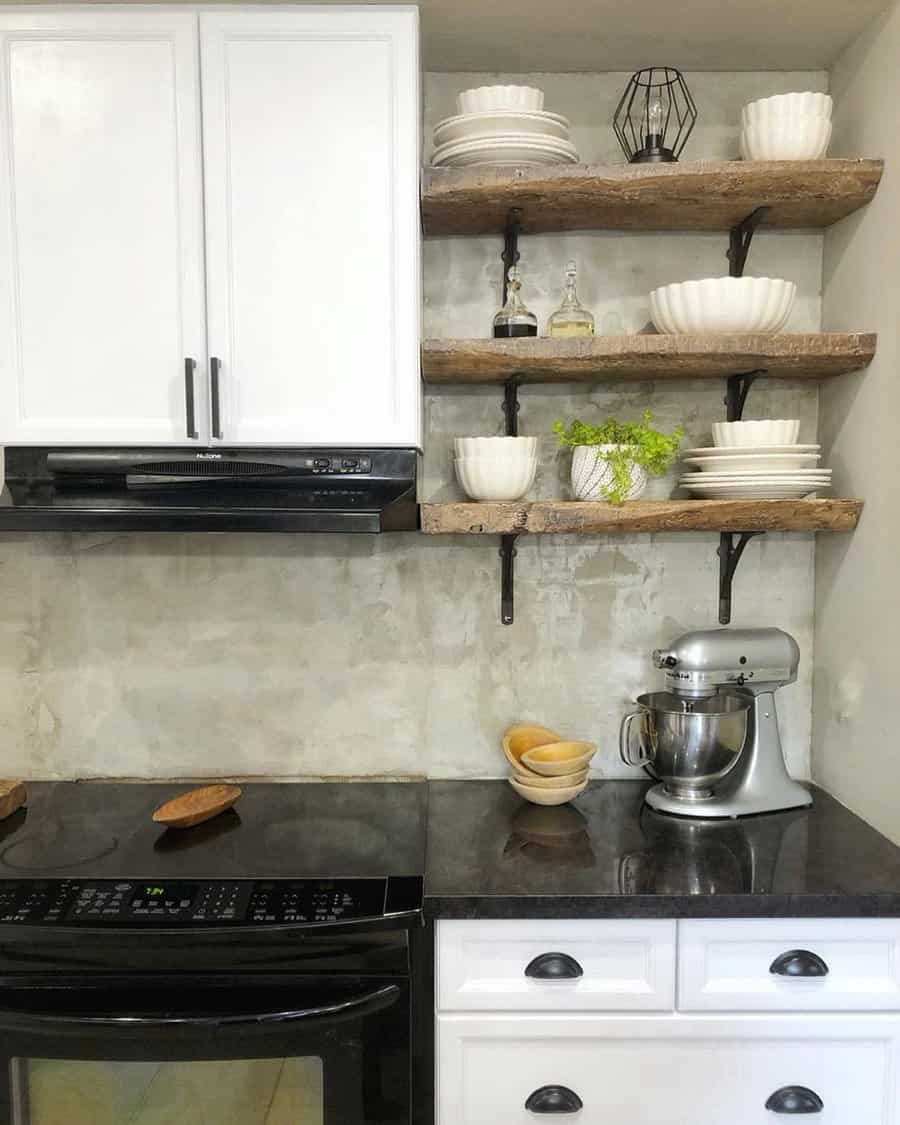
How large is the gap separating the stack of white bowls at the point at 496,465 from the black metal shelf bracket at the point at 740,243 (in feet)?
2.15

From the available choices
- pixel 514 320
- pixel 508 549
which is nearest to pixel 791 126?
pixel 514 320

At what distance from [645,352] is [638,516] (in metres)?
0.32

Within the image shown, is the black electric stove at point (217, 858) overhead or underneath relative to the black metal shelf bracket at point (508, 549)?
underneath

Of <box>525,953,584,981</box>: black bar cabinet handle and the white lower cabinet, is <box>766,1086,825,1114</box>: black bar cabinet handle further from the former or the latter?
<box>525,953,584,981</box>: black bar cabinet handle

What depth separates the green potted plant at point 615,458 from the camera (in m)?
1.82

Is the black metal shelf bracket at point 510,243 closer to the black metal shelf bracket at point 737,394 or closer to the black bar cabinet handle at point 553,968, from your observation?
the black metal shelf bracket at point 737,394

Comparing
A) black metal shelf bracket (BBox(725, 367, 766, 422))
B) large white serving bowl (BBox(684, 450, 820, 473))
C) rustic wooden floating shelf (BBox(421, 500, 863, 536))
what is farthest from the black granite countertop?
black metal shelf bracket (BBox(725, 367, 766, 422))

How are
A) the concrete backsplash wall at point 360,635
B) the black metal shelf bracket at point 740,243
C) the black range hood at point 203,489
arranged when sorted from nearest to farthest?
the black range hood at point 203,489 < the black metal shelf bracket at point 740,243 < the concrete backsplash wall at point 360,635

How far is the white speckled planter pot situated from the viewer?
6.00ft

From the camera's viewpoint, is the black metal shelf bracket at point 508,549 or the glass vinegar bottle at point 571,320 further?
the black metal shelf bracket at point 508,549

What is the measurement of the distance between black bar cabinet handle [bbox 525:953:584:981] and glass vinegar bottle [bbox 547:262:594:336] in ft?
3.85

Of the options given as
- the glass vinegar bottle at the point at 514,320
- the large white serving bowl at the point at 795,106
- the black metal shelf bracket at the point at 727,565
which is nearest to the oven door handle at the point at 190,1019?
the black metal shelf bracket at the point at 727,565

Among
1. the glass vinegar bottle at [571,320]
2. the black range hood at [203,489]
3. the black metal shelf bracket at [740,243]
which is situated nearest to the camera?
the black range hood at [203,489]

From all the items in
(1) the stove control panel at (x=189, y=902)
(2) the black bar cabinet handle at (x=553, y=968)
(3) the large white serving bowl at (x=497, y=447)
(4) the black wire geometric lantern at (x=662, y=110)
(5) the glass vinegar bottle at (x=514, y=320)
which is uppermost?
(4) the black wire geometric lantern at (x=662, y=110)
